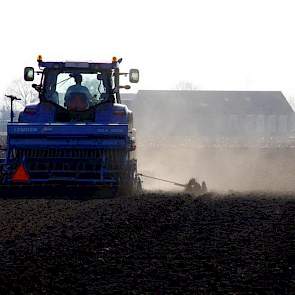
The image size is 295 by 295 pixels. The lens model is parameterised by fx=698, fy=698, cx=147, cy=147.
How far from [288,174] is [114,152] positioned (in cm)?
919

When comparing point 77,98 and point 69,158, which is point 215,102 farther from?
point 69,158

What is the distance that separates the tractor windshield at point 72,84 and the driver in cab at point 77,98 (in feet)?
0.16

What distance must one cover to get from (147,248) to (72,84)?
8.09 metres

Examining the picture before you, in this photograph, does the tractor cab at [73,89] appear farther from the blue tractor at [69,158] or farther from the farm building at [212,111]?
the farm building at [212,111]

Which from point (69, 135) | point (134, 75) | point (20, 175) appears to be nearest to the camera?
point (20, 175)

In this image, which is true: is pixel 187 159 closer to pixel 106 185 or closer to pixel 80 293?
pixel 106 185

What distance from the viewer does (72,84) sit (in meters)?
15.2

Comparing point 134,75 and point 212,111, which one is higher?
point 134,75

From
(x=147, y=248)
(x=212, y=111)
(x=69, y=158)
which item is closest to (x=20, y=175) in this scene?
(x=69, y=158)

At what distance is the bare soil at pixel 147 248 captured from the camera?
617 centimetres

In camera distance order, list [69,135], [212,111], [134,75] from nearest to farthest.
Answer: [69,135]
[134,75]
[212,111]

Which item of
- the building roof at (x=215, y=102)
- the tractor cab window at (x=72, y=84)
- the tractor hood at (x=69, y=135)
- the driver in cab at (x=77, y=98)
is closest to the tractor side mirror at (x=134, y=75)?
the tractor cab window at (x=72, y=84)

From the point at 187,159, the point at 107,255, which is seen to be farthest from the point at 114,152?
the point at 187,159

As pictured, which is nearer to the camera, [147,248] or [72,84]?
[147,248]
